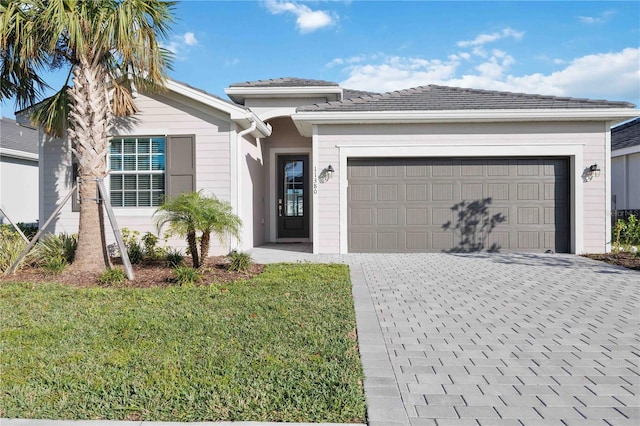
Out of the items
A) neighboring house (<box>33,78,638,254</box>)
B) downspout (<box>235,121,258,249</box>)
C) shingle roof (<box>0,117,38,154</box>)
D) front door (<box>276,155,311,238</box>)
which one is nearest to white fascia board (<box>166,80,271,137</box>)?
neighboring house (<box>33,78,638,254</box>)

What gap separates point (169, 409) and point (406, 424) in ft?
4.89

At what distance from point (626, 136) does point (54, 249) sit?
65.8 ft

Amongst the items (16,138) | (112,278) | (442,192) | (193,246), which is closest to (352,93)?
(442,192)

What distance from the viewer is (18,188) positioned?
50.0ft

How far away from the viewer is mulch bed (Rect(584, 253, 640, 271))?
7.87m

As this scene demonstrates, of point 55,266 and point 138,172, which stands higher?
point 138,172

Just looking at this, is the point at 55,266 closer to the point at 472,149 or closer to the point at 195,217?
the point at 195,217

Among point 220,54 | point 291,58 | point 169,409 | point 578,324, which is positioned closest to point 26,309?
point 169,409

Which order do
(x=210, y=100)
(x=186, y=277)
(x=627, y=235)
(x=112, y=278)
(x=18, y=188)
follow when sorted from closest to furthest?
(x=186, y=277), (x=112, y=278), (x=210, y=100), (x=627, y=235), (x=18, y=188)

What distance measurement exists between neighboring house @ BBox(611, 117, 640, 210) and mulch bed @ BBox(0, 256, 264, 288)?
15.0 meters

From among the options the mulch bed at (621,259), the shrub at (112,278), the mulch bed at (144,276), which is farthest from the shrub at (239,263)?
the mulch bed at (621,259)

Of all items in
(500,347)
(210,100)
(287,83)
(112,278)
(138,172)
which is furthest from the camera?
(287,83)

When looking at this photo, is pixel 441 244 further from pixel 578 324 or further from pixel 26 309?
pixel 26 309

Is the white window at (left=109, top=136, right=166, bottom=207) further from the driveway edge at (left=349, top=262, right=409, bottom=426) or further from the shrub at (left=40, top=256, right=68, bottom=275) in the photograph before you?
the driveway edge at (left=349, top=262, right=409, bottom=426)
